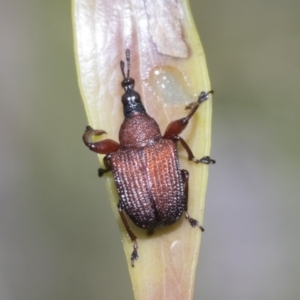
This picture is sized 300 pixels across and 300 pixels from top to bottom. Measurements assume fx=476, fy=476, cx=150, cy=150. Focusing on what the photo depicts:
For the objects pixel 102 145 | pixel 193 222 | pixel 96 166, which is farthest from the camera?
pixel 96 166

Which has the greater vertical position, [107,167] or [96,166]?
[107,167]

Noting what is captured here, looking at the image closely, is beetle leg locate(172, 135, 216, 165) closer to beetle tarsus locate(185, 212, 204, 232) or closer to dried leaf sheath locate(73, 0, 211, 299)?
dried leaf sheath locate(73, 0, 211, 299)

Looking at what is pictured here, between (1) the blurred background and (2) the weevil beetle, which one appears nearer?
(2) the weevil beetle

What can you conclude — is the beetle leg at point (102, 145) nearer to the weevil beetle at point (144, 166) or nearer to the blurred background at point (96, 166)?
the weevil beetle at point (144, 166)

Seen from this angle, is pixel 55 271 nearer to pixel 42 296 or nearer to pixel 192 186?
pixel 42 296

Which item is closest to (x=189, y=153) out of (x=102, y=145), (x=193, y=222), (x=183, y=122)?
(x=183, y=122)

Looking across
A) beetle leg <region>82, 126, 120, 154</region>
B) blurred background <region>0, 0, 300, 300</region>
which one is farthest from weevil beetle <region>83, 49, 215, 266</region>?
blurred background <region>0, 0, 300, 300</region>

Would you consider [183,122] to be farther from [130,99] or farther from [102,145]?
[102,145]
